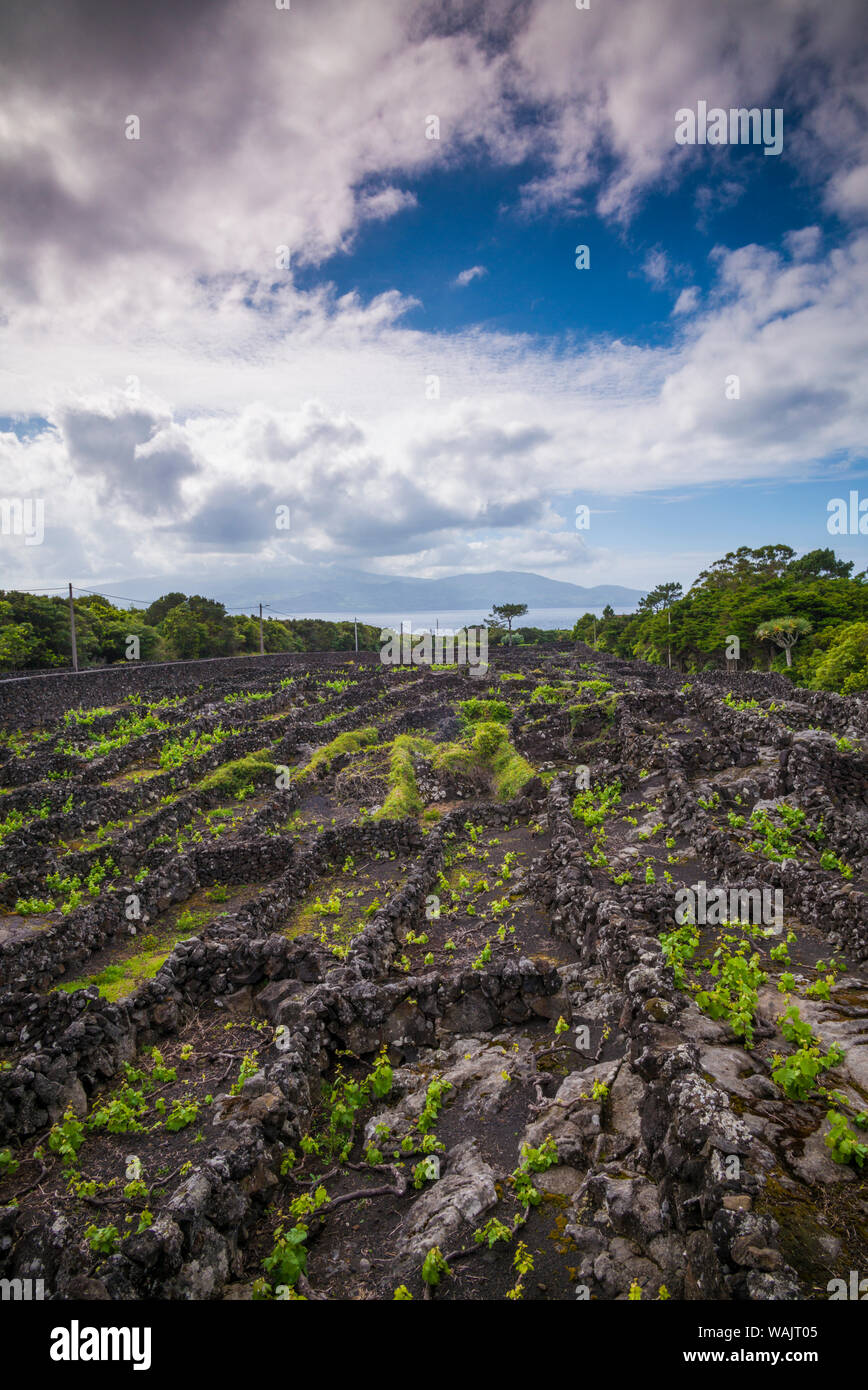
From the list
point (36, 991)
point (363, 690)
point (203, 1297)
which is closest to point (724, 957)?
point (203, 1297)

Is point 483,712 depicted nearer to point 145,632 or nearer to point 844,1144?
point 844,1144

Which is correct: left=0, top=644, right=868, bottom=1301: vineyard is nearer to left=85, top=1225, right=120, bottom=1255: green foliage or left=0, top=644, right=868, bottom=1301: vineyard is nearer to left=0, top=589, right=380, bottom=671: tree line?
left=85, top=1225, right=120, bottom=1255: green foliage

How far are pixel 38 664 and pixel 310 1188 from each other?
59.8 metres

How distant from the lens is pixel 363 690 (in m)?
45.4

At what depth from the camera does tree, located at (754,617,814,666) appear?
2222 inches

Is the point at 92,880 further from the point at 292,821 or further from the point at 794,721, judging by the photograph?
the point at 794,721

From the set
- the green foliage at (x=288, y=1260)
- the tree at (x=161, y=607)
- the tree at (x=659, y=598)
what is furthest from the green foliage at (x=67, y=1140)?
the tree at (x=659, y=598)

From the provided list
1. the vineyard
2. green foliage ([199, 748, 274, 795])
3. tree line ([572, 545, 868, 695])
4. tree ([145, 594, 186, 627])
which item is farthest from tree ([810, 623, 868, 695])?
tree ([145, 594, 186, 627])

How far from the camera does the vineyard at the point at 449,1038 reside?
20.1ft

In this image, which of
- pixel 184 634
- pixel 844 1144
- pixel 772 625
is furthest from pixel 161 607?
pixel 844 1144

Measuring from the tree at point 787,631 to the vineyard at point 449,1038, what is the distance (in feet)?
123

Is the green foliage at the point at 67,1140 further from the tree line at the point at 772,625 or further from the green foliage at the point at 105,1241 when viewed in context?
the tree line at the point at 772,625

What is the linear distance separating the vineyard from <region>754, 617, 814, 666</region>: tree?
37.4m

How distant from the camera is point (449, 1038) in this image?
35.6 ft
